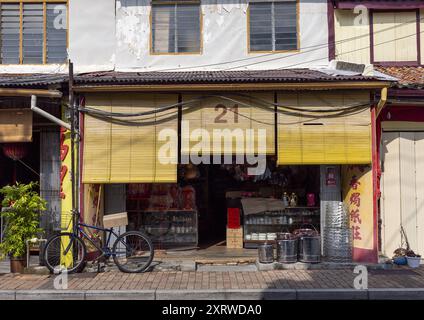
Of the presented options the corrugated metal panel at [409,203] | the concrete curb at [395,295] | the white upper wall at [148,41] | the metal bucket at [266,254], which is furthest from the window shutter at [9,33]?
the corrugated metal panel at [409,203]

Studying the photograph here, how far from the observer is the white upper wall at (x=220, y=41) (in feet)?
38.0

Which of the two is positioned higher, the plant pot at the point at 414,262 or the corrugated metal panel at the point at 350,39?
the corrugated metal panel at the point at 350,39

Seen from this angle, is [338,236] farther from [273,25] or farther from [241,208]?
[273,25]

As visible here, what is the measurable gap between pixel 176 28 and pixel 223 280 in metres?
7.00

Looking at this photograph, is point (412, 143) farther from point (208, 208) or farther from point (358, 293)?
point (208, 208)

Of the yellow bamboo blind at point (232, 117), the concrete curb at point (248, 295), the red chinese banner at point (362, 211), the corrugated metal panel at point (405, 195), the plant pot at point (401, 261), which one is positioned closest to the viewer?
the concrete curb at point (248, 295)

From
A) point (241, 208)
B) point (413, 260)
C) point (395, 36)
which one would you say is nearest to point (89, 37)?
point (241, 208)

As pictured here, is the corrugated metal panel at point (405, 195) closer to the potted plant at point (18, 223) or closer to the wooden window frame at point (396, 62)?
the wooden window frame at point (396, 62)

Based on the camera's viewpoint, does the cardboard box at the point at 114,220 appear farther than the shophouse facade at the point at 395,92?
No

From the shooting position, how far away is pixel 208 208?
45.8 ft

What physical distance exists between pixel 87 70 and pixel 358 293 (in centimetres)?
886

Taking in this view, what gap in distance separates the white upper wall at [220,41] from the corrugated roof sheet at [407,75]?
5.71 ft

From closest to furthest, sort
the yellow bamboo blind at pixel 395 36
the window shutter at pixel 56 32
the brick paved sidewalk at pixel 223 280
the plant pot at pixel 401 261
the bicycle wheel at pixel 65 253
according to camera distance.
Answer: the brick paved sidewalk at pixel 223 280
the bicycle wheel at pixel 65 253
the plant pot at pixel 401 261
the yellow bamboo blind at pixel 395 36
the window shutter at pixel 56 32
